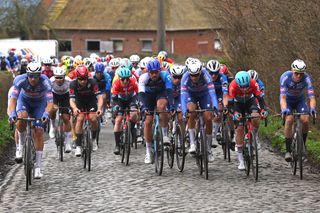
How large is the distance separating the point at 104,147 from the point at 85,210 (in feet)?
26.9

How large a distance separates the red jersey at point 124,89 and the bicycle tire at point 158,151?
7.66 feet

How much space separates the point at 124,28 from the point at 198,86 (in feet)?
185

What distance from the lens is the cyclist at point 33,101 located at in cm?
1358

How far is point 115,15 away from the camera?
71.1 metres

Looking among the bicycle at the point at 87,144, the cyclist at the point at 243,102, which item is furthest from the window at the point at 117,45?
the cyclist at the point at 243,102

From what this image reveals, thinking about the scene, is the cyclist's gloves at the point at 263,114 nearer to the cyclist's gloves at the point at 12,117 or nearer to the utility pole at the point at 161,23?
the cyclist's gloves at the point at 12,117

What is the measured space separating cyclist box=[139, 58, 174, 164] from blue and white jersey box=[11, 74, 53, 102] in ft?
5.76

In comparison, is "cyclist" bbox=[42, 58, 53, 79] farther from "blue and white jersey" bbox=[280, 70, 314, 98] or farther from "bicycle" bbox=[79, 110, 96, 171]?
"blue and white jersey" bbox=[280, 70, 314, 98]

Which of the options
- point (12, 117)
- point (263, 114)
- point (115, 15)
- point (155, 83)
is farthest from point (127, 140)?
point (115, 15)

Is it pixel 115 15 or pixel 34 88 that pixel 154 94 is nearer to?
pixel 34 88

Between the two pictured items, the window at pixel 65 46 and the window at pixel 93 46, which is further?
the window at pixel 93 46

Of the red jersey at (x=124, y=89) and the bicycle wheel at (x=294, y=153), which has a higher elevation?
the red jersey at (x=124, y=89)

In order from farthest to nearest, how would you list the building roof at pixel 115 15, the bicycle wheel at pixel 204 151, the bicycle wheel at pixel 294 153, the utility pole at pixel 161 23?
→ the building roof at pixel 115 15
the utility pole at pixel 161 23
the bicycle wheel at pixel 294 153
the bicycle wheel at pixel 204 151

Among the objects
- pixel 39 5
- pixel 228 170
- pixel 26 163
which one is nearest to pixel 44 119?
pixel 26 163
